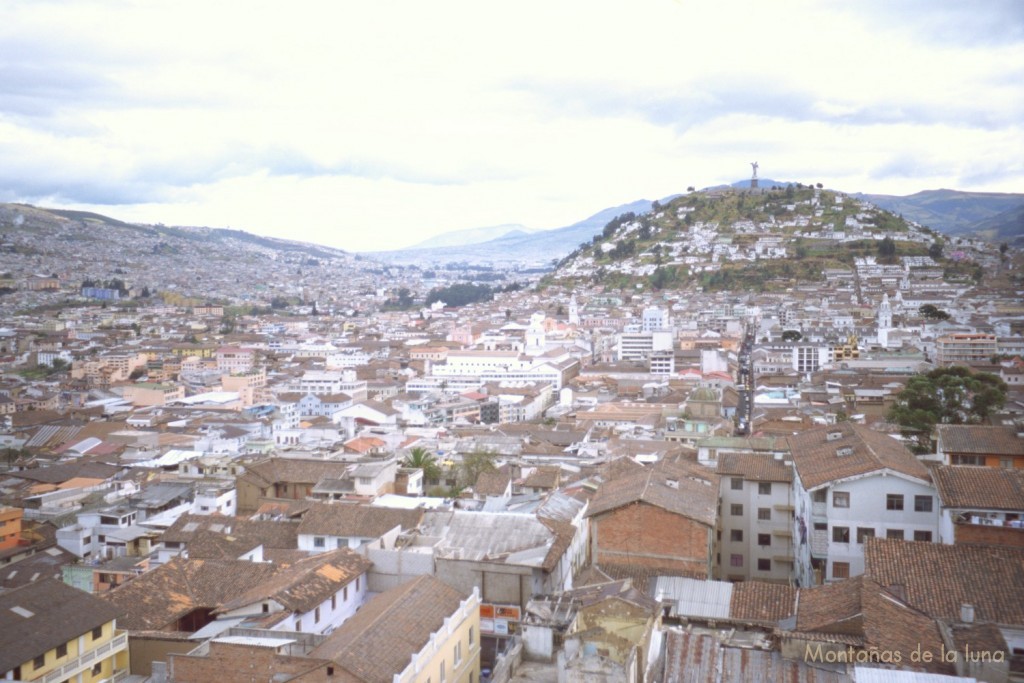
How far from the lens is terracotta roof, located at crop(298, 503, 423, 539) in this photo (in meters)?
14.2

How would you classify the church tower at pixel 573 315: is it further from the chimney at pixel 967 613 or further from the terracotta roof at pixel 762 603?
the chimney at pixel 967 613

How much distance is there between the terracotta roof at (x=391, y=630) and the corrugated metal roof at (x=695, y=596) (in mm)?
2532

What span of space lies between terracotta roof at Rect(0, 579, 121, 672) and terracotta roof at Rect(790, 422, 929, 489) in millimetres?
9742

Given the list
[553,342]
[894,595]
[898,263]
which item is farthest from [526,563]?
[898,263]

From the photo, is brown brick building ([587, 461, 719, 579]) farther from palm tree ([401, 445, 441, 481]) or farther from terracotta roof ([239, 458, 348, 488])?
palm tree ([401, 445, 441, 481])

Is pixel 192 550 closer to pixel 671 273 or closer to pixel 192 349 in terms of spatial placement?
pixel 192 349

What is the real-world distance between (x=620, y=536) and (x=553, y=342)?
5559 cm

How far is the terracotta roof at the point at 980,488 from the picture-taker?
10.0 metres

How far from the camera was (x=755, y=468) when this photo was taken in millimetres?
15070

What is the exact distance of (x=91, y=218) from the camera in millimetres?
166125

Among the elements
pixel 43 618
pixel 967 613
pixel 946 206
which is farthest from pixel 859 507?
pixel 946 206

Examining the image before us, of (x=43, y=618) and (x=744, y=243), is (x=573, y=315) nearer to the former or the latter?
(x=744, y=243)

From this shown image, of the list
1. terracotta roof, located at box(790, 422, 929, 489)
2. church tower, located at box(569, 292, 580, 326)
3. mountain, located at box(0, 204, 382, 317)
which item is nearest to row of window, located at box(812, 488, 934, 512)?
terracotta roof, located at box(790, 422, 929, 489)

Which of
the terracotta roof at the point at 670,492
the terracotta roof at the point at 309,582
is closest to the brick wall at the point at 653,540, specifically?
the terracotta roof at the point at 670,492
